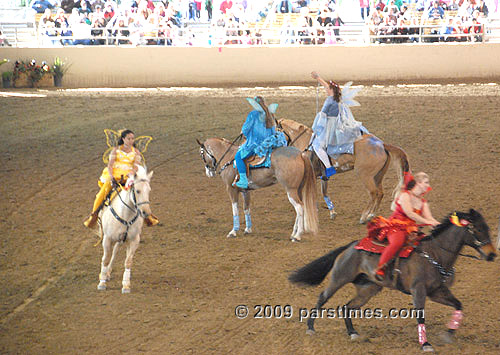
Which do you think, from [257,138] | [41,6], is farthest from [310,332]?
[41,6]

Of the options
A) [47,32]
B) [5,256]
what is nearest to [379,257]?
[5,256]

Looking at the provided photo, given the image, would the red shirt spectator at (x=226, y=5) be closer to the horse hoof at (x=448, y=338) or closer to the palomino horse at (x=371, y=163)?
the palomino horse at (x=371, y=163)

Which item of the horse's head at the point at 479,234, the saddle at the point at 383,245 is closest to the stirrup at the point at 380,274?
the saddle at the point at 383,245

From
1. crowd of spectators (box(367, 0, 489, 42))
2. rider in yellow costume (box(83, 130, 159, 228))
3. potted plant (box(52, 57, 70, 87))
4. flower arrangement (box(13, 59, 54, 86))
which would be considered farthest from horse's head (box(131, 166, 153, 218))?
crowd of spectators (box(367, 0, 489, 42))

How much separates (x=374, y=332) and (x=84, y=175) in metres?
8.20

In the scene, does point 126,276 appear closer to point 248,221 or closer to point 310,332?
point 310,332

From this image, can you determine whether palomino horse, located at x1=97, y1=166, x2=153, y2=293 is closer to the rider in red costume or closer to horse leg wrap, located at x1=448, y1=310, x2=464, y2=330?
the rider in red costume

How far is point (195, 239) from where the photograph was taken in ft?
34.4

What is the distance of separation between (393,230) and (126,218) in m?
3.15

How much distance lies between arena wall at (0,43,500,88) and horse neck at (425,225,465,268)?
1716 cm

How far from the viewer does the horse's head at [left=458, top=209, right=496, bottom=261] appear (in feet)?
21.0

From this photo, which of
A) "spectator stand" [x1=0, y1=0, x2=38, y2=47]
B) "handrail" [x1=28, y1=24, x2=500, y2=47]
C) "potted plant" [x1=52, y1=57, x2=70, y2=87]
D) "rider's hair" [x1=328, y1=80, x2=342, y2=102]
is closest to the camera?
"rider's hair" [x1=328, y1=80, x2=342, y2=102]

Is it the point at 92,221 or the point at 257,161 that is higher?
the point at 257,161

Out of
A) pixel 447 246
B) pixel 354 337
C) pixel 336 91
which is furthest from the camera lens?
pixel 336 91
